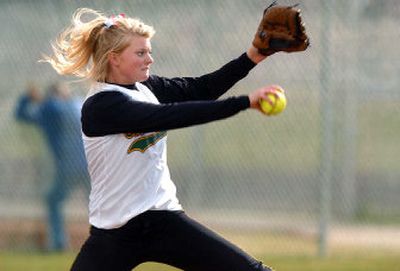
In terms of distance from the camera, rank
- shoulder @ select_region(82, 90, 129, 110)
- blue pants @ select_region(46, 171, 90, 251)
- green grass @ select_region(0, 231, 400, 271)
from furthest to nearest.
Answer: blue pants @ select_region(46, 171, 90, 251) → green grass @ select_region(0, 231, 400, 271) → shoulder @ select_region(82, 90, 129, 110)

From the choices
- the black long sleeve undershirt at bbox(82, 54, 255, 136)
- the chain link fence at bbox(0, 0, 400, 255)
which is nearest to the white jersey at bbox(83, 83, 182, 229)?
the black long sleeve undershirt at bbox(82, 54, 255, 136)

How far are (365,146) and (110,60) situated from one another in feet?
17.1

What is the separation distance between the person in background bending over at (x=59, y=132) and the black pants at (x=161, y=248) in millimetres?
5196

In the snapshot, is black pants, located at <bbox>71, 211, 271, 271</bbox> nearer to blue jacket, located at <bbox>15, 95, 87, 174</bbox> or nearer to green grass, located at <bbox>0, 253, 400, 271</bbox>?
green grass, located at <bbox>0, 253, 400, 271</bbox>

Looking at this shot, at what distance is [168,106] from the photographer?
174 inches

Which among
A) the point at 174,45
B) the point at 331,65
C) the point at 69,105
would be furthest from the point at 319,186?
the point at 69,105

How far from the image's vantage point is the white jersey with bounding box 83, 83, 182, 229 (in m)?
4.75

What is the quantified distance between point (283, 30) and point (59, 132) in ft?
18.0

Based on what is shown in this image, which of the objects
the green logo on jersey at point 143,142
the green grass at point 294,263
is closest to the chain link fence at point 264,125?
the green grass at point 294,263

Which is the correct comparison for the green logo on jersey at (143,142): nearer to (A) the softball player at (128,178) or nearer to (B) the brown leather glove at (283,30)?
(A) the softball player at (128,178)

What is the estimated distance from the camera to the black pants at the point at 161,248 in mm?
4688

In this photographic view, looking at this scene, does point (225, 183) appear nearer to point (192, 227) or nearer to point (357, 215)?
point (357, 215)

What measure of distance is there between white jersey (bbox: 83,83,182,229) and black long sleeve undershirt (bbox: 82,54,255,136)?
0.35 feet

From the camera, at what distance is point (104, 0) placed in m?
9.72
